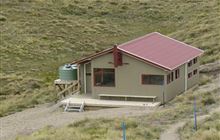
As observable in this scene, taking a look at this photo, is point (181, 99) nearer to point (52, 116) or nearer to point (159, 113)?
point (159, 113)

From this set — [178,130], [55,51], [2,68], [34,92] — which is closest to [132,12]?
[55,51]

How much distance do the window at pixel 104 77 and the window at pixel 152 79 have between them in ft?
5.65

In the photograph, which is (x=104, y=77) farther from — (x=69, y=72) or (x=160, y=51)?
(x=160, y=51)

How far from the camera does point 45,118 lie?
89.9 ft

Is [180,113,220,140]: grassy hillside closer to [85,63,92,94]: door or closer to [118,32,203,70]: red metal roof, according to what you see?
[118,32,203,70]: red metal roof

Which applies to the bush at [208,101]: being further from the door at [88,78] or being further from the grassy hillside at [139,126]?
the door at [88,78]

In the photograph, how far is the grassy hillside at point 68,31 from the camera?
131 ft

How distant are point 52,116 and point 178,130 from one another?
865cm

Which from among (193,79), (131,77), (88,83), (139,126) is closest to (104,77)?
(131,77)

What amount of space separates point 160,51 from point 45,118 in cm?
787

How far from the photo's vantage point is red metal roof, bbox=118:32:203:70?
28.9 m

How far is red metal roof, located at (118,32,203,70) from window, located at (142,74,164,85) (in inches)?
28.8

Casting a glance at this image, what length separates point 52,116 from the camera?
90.3 ft

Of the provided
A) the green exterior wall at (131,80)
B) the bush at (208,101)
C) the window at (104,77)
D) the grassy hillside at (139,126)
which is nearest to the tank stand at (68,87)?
the green exterior wall at (131,80)
